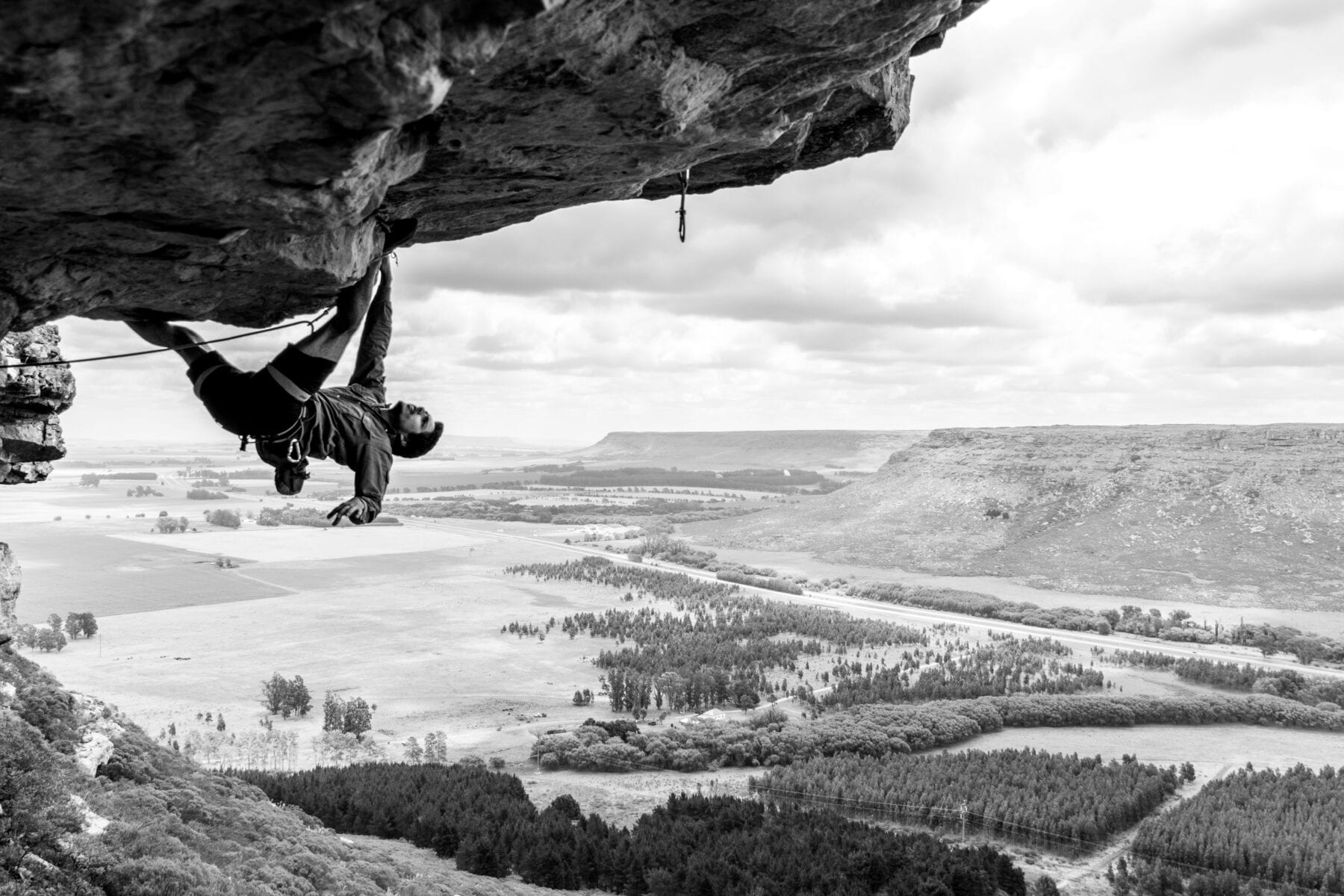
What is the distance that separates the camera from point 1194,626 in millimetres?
59656

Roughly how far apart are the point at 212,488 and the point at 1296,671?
200 metres

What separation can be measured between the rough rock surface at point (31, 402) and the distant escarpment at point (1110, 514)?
7830 cm

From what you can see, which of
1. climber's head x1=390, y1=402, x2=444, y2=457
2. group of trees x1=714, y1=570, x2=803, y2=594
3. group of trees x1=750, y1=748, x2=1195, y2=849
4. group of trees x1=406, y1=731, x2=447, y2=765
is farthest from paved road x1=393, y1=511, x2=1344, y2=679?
climber's head x1=390, y1=402, x2=444, y2=457

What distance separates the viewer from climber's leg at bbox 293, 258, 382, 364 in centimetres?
713

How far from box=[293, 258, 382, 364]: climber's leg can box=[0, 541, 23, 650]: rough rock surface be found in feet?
23.0

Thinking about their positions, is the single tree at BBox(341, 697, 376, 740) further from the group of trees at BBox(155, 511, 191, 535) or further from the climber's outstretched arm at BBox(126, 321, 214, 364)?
the group of trees at BBox(155, 511, 191, 535)

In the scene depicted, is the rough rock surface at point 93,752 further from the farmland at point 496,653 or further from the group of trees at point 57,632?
the group of trees at point 57,632

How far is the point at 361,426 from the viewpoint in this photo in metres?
7.60

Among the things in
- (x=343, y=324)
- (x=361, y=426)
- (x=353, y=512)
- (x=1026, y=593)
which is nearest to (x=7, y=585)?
(x=361, y=426)

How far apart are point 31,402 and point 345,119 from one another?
862 cm

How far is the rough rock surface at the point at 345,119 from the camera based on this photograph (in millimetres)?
3982

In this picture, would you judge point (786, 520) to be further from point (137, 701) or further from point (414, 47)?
point (414, 47)

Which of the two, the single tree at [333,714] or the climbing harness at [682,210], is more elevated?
the climbing harness at [682,210]

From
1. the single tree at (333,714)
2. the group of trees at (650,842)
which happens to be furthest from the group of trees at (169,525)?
the group of trees at (650,842)
